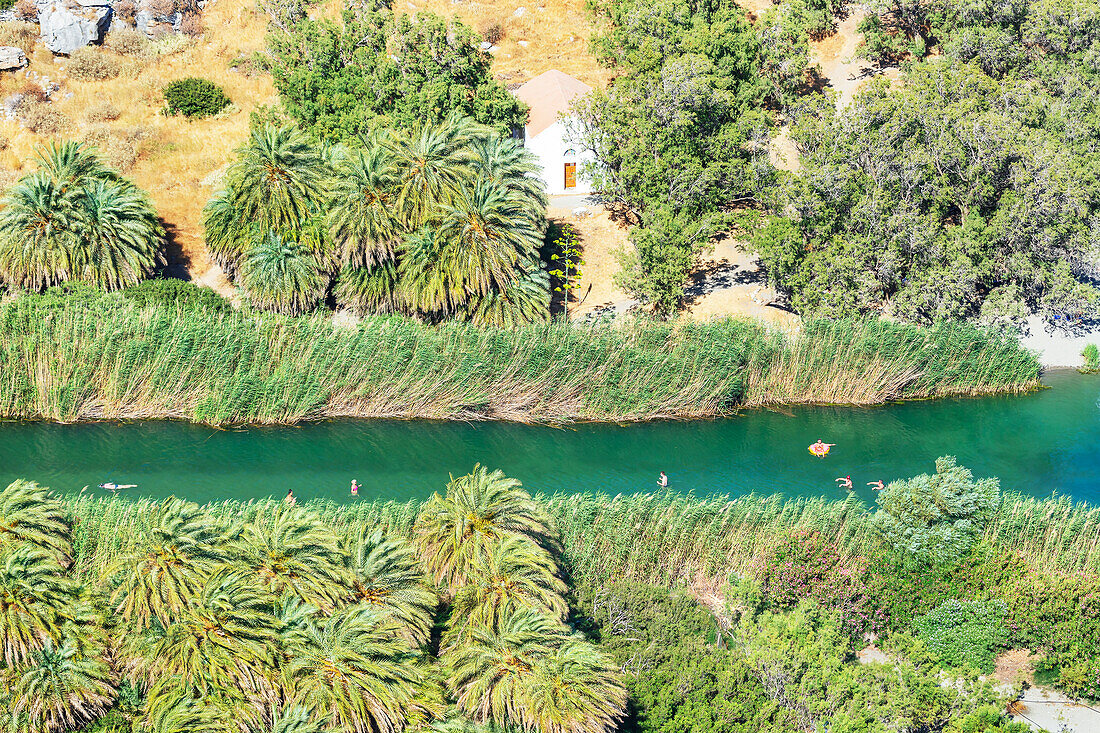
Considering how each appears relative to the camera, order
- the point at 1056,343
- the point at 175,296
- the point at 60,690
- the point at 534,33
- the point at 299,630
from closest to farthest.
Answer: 1. the point at 60,690
2. the point at 299,630
3. the point at 175,296
4. the point at 1056,343
5. the point at 534,33

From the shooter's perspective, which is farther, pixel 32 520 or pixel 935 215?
pixel 935 215

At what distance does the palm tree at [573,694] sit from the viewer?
71.9 feet

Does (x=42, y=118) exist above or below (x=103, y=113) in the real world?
below

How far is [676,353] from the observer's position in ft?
142

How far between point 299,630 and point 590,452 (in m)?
19.3

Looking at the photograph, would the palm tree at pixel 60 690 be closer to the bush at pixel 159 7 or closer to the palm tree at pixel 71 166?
the palm tree at pixel 71 166

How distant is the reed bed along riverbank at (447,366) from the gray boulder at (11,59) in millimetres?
27647

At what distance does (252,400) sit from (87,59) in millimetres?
33833

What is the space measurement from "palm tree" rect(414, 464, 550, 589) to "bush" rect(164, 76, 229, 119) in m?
41.4

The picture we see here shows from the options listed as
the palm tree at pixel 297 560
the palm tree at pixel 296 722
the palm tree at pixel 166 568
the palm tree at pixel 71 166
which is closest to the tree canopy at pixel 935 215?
the palm tree at pixel 297 560

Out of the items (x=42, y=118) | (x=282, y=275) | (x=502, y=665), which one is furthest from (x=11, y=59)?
(x=502, y=665)

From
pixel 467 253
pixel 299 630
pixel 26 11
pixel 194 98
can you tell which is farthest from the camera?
pixel 26 11

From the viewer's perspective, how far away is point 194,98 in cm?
6084

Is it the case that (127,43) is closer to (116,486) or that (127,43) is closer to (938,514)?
(116,486)
